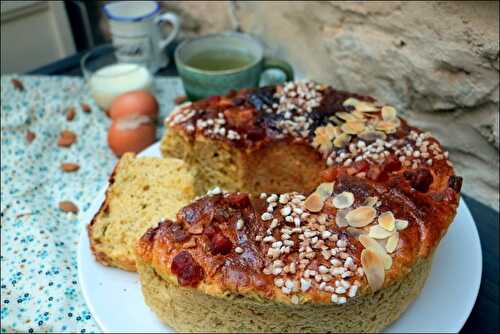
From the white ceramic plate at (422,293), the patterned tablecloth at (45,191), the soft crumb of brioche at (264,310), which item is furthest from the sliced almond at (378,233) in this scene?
the patterned tablecloth at (45,191)

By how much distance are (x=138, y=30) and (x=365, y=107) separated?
3.85 ft

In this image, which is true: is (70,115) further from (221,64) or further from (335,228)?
(335,228)

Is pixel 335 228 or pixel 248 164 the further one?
pixel 248 164

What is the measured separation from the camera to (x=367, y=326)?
1.32 meters

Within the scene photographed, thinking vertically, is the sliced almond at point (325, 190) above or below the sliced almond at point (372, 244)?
below

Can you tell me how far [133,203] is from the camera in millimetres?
1648

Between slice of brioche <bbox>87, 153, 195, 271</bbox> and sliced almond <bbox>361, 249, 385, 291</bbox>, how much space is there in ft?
2.00

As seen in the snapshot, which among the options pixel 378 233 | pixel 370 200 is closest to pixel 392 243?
pixel 378 233

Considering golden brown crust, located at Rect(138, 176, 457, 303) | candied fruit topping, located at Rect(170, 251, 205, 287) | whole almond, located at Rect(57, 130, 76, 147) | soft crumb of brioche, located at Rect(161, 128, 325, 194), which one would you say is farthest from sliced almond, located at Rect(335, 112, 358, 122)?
whole almond, located at Rect(57, 130, 76, 147)

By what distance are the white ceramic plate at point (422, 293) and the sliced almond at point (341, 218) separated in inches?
12.2

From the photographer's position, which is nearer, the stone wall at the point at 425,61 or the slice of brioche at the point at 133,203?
the slice of brioche at the point at 133,203

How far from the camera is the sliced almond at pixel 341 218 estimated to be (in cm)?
131

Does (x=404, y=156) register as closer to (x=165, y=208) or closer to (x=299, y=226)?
(x=299, y=226)

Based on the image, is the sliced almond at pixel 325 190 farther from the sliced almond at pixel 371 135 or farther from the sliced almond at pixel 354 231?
the sliced almond at pixel 371 135
